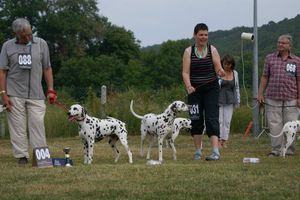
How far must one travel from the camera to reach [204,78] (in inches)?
374

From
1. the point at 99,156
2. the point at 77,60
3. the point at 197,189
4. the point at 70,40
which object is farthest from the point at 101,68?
the point at 197,189

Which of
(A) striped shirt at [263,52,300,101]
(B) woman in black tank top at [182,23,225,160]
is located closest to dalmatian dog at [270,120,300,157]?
(A) striped shirt at [263,52,300,101]

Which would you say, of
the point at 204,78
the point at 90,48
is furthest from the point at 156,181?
the point at 90,48

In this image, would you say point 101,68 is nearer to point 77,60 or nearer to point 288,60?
point 77,60

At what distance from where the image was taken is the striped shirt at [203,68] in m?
9.48

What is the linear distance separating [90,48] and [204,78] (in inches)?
2363

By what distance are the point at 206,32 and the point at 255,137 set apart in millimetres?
6619

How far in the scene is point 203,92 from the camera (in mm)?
9609

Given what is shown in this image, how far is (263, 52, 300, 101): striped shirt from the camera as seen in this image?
10.5 meters

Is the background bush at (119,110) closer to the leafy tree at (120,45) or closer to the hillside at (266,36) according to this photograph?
the hillside at (266,36)

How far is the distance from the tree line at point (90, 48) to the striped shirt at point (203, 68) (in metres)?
48.0

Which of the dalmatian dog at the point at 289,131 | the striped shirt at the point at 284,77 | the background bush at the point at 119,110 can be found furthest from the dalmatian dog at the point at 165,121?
the background bush at the point at 119,110

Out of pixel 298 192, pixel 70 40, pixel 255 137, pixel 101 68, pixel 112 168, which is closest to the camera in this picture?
pixel 298 192

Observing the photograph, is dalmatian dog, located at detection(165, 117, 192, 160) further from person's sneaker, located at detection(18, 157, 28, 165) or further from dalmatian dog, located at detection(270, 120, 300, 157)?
person's sneaker, located at detection(18, 157, 28, 165)
